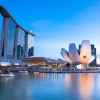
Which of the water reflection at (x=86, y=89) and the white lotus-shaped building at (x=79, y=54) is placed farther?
the white lotus-shaped building at (x=79, y=54)

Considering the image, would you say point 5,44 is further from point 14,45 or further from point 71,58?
point 71,58

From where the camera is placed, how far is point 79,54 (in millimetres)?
79062

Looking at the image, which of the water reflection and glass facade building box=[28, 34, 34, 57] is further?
glass facade building box=[28, 34, 34, 57]

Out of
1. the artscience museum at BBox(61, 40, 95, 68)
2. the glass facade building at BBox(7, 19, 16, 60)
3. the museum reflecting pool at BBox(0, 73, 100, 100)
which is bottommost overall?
the museum reflecting pool at BBox(0, 73, 100, 100)

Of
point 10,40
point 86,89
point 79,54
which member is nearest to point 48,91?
point 86,89

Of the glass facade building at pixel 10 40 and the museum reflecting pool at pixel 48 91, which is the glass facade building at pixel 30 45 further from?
the museum reflecting pool at pixel 48 91

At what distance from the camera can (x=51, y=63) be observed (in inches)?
3361

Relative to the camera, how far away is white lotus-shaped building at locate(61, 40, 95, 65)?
248 ft

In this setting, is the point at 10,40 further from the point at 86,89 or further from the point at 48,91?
the point at 48,91

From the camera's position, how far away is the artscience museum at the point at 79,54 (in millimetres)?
75744

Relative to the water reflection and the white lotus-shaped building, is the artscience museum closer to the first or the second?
the white lotus-shaped building

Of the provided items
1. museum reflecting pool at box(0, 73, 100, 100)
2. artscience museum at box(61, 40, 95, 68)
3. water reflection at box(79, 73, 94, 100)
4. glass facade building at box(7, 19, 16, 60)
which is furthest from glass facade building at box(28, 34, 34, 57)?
museum reflecting pool at box(0, 73, 100, 100)

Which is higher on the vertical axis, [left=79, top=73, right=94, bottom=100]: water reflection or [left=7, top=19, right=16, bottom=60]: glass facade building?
[left=7, top=19, right=16, bottom=60]: glass facade building

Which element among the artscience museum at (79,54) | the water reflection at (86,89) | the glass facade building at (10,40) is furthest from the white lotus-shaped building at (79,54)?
the water reflection at (86,89)
